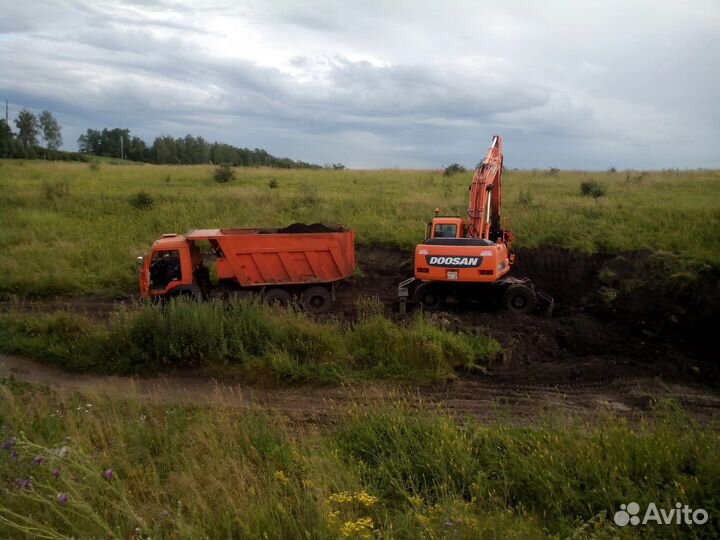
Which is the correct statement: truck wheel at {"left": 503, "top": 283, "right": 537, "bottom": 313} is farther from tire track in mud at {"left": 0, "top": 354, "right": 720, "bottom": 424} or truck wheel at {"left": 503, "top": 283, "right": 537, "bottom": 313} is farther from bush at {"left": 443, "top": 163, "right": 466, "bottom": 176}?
bush at {"left": 443, "top": 163, "right": 466, "bottom": 176}

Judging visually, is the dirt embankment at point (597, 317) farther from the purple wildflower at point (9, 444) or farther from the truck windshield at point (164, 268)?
the purple wildflower at point (9, 444)

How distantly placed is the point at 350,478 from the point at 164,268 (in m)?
9.56

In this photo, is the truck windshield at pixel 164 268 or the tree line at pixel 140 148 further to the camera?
the tree line at pixel 140 148

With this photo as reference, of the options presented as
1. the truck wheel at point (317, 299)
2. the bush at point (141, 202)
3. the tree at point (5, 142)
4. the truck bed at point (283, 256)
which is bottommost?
the truck wheel at point (317, 299)

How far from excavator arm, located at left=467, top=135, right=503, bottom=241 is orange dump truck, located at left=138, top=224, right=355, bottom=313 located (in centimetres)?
316

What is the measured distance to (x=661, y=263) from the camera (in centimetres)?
1584

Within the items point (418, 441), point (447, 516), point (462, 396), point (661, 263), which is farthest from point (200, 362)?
point (661, 263)

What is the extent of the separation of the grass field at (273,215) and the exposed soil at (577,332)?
1.19 metres

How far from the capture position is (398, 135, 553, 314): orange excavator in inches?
518

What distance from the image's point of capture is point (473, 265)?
1312cm

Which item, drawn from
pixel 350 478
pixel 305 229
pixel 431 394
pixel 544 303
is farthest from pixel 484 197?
pixel 350 478

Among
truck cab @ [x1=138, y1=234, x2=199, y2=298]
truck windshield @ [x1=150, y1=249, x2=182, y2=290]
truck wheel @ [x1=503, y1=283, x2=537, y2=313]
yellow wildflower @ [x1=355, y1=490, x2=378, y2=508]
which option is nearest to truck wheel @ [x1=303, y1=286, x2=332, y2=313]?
truck cab @ [x1=138, y1=234, x2=199, y2=298]

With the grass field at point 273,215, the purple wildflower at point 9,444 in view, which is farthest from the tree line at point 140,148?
the purple wildflower at point 9,444

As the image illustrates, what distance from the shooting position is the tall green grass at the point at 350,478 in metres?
4.07
